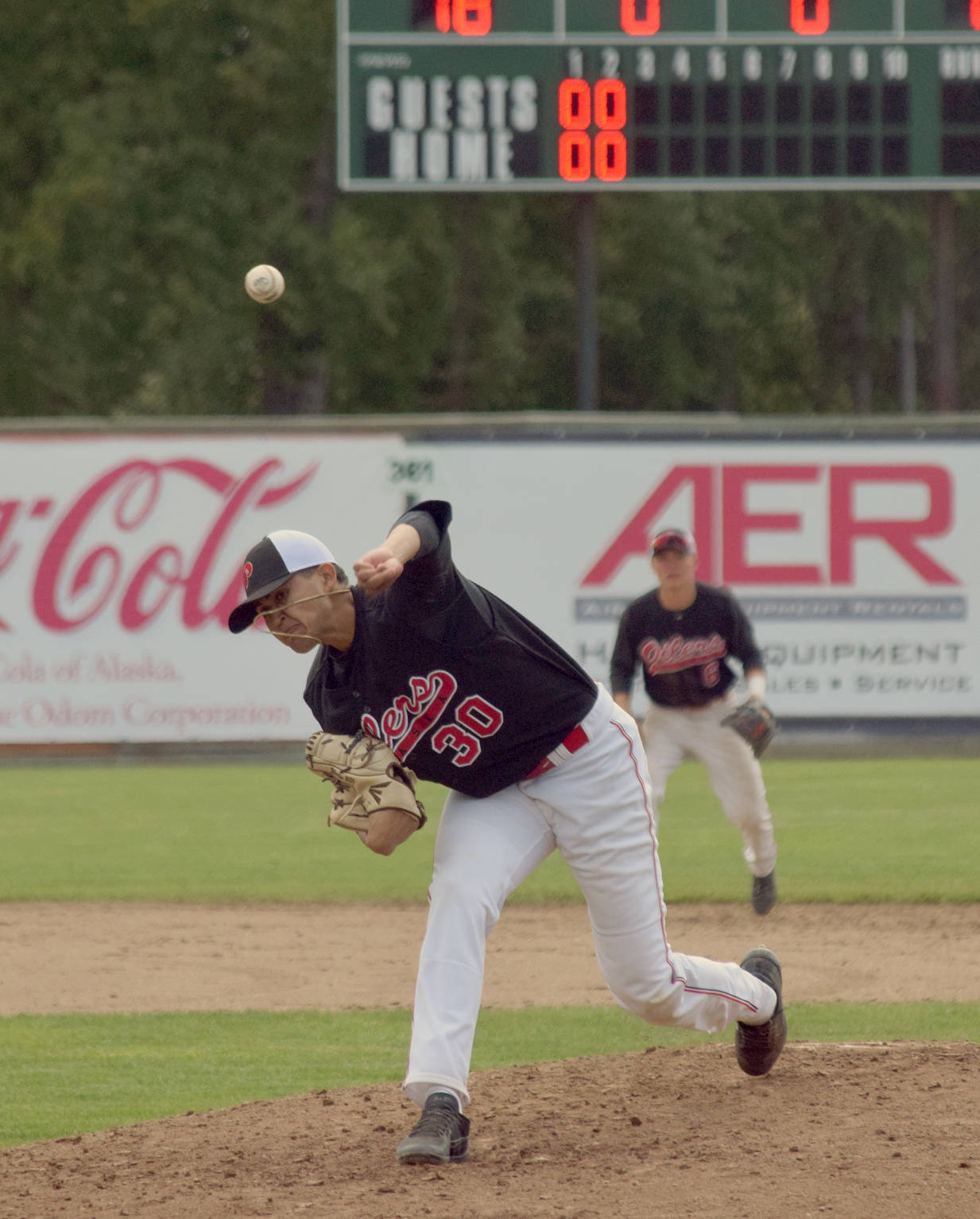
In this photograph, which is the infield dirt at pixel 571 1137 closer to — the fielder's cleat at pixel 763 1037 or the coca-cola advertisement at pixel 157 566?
the fielder's cleat at pixel 763 1037

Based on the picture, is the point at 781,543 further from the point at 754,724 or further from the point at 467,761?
the point at 467,761

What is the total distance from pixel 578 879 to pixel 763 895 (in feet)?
13.3

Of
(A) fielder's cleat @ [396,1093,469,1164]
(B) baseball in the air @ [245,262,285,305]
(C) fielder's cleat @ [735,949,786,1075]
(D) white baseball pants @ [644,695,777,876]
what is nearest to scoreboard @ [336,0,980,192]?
(B) baseball in the air @ [245,262,285,305]

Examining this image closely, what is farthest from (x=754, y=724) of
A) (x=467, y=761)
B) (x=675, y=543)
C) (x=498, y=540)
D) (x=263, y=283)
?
(x=498, y=540)

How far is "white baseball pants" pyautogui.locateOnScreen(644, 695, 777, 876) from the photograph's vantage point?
331 inches

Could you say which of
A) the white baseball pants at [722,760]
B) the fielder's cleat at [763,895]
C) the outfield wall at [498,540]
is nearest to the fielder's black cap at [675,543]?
the white baseball pants at [722,760]

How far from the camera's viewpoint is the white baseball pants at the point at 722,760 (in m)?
8.41

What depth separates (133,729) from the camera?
14.6m

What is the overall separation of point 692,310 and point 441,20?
60.9 feet

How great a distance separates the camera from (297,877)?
32.0ft

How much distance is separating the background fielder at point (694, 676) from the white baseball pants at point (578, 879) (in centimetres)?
370

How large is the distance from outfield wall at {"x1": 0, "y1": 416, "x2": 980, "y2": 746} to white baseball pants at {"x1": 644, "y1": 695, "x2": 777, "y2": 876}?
18.4 ft

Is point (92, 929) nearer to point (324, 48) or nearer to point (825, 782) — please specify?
point (825, 782)

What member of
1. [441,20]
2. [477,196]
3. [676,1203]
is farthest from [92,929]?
[477,196]
